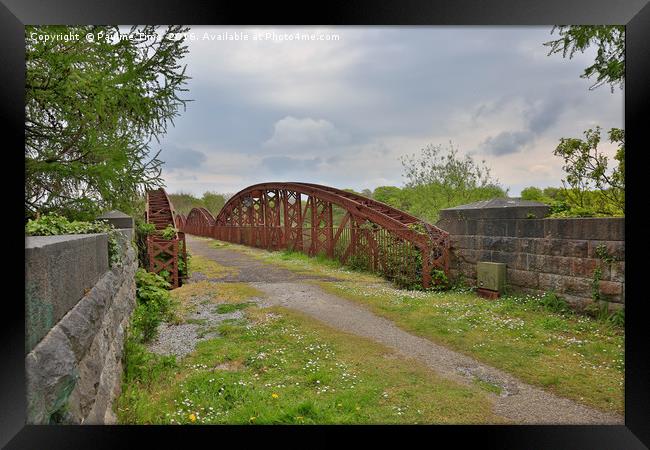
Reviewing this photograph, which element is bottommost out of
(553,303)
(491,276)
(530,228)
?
(553,303)

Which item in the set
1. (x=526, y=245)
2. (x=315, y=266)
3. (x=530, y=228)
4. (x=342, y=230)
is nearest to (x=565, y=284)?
(x=526, y=245)

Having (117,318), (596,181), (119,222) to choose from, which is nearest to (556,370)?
(596,181)

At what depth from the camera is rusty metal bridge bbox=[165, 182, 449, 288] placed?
777cm

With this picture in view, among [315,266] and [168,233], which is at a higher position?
[168,233]

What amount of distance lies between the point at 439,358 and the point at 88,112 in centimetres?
445

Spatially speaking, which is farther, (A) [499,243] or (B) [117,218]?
(A) [499,243]

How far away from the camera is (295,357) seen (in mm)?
3766

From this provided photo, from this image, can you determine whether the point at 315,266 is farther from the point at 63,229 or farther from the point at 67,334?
the point at 67,334

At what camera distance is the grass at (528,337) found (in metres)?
3.21

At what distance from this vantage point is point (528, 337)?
433 centimetres

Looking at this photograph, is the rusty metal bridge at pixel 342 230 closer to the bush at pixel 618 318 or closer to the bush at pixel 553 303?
the bush at pixel 553 303

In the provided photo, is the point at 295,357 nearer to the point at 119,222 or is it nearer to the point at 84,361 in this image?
the point at 84,361

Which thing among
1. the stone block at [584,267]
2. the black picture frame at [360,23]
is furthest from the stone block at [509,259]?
the black picture frame at [360,23]

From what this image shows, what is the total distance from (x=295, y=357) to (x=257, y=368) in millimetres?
443
